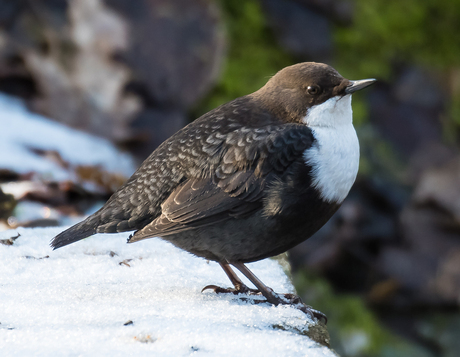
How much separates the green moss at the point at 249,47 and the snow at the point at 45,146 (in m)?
1.82

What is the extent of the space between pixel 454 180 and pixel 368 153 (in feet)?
3.50

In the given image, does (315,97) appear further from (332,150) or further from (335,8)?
(335,8)

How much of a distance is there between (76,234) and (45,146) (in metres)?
2.83

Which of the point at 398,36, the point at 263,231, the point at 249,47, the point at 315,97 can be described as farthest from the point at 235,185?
the point at 398,36

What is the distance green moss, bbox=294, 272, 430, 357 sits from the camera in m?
5.59

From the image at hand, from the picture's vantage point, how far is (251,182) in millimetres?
2641

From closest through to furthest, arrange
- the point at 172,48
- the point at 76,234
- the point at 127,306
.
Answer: the point at 127,306 < the point at 76,234 < the point at 172,48

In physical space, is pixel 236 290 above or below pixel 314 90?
below

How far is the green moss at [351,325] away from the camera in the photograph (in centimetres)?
559

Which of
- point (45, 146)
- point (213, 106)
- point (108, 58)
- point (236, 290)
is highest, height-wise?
point (108, 58)

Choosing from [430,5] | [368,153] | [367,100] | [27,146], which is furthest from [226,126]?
[430,5]

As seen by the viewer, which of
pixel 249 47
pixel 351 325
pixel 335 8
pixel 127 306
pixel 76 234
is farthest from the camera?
pixel 335 8

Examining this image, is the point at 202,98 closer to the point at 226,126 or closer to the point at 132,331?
the point at 226,126

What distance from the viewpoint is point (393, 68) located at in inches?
318
